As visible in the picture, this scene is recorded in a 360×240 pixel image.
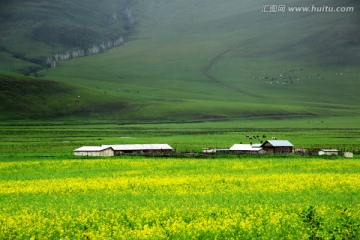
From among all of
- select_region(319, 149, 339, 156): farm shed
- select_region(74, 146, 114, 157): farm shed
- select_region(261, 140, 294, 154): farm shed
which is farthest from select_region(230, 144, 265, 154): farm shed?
select_region(74, 146, 114, 157): farm shed

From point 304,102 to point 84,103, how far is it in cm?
7618

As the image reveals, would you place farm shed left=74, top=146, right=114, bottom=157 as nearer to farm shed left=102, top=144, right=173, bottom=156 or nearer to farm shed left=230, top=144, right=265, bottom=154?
farm shed left=102, top=144, right=173, bottom=156

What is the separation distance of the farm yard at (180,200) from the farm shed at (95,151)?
48.9 ft

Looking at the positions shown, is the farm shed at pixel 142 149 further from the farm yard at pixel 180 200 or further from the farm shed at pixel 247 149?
the farm yard at pixel 180 200

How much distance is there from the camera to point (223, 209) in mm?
24812

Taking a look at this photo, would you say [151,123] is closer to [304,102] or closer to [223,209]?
[304,102]

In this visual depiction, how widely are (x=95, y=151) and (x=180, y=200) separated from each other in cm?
4045

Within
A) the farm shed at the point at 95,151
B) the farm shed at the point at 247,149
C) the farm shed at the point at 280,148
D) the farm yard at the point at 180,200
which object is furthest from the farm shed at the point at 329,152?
the farm shed at the point at 95,151

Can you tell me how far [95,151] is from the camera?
67.1 metres

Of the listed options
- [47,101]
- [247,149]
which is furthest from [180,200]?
[47,101]

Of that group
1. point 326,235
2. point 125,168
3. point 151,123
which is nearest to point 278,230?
point 326,235

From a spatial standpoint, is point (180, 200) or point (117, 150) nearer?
Result: point (180, 200)

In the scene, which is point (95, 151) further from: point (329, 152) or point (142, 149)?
point (329, 152)

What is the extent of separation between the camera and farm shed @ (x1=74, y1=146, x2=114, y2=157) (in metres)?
66.1
